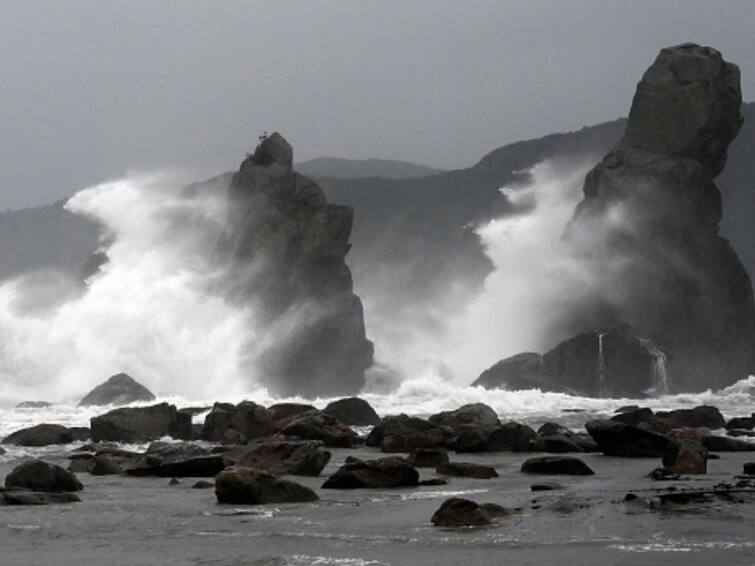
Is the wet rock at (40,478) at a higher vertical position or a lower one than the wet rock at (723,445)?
lower

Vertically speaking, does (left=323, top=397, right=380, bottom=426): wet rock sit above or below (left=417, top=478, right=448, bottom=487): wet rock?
above

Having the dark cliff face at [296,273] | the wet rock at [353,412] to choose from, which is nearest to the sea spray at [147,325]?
the dark cliff face at [296,273]

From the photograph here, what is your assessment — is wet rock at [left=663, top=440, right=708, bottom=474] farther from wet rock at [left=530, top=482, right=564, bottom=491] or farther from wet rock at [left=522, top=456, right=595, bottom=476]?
wet rock at [left=530, top=482, right=564, bottom=491]

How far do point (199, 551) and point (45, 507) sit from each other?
5.58 meters

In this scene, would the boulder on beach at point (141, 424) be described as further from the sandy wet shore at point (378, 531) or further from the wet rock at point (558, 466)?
the wet rock at point (558, 466)

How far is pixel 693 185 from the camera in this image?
88938mm

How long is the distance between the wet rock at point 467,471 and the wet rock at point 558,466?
1.13 m

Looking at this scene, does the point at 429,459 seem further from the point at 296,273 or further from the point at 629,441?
the point at 296,273

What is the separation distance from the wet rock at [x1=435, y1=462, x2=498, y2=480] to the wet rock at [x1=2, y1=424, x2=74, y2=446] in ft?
49.0

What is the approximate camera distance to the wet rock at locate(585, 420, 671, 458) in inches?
1086

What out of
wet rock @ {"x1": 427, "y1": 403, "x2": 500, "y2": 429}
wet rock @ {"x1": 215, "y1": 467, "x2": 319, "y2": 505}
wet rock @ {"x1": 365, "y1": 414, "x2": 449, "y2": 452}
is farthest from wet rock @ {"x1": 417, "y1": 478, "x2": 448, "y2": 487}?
wet rock @ {"x1": 427, "y1": 403, "x2": 500, "y2": 429}

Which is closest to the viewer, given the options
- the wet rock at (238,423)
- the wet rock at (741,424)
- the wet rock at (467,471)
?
the wet rock at (467,471)

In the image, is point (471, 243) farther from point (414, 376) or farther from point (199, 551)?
point (199, 551)

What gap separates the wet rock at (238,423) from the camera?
118 ft
